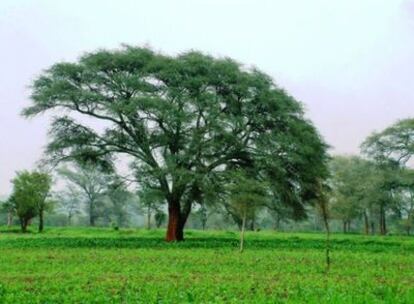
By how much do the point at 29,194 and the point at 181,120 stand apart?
118 feet

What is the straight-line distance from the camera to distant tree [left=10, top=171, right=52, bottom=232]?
68.7 m

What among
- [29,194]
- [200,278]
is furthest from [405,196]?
[200,278]

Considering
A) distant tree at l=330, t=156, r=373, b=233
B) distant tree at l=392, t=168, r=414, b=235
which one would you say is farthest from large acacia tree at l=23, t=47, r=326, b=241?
distant tree at l=330, t=156, r=373, b=233

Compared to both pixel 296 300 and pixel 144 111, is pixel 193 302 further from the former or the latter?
pixel 144 111

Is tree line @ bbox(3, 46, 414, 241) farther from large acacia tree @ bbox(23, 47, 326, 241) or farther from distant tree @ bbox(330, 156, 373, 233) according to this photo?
distant tree @ bbox(330, 156, 373, 233)

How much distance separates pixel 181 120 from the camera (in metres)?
40.2

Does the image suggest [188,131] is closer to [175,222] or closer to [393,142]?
[175,222]

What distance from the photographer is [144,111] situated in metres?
41.2

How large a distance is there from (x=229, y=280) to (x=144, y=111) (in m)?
24.3

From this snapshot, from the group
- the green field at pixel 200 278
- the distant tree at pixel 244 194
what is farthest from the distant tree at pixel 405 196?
the green field at pixel 200 278

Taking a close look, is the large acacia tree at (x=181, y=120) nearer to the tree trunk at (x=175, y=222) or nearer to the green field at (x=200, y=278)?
the tree trunk at (x=175, y=222)

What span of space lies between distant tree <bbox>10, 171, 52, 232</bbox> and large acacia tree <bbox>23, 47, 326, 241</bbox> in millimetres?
26226

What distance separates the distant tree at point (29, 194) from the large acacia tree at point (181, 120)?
86.0 feet

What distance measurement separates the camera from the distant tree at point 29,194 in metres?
68.7
